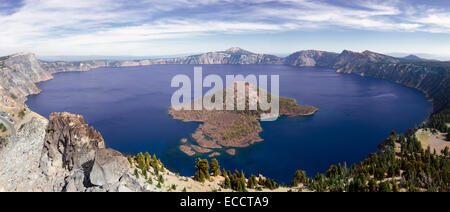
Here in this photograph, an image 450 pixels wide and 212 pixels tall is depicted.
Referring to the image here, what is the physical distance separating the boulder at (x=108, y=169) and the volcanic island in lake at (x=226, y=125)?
4919cm

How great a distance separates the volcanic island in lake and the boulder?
49.2 m

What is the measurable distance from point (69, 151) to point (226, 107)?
361 ft

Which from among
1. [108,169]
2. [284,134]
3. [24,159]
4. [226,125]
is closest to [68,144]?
[24,159]

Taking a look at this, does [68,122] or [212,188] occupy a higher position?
[68,122]

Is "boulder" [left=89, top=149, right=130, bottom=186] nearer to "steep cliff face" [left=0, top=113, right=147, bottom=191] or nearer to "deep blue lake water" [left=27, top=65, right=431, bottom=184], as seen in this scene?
"steep cliff face" [left=0, top=113, right=147, bottom=191]

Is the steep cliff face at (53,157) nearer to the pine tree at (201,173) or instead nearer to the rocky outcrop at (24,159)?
the rocky outcrop at (24,159)

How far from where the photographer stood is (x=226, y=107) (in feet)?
565

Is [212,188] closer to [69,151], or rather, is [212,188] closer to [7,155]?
[69,151]

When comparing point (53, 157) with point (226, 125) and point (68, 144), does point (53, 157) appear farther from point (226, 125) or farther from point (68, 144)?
point (226, 125)

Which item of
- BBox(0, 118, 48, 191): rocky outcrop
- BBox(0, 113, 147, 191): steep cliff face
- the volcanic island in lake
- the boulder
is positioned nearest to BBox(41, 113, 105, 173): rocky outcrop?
BBox(0, 113, 147, 191): steep cliff face

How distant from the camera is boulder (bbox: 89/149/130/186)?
55.9m

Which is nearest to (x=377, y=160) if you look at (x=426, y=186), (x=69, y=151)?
(x=426, y=186)

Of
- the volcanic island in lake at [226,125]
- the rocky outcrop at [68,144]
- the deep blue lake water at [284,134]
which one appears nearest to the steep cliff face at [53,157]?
the rocky outcrop at [68,144]

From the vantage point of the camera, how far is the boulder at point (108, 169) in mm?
55938
